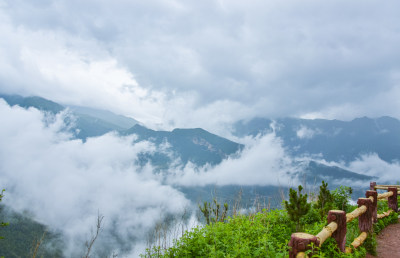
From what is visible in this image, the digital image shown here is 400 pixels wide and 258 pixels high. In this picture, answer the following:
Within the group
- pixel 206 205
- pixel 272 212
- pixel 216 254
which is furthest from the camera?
pixel 206 205

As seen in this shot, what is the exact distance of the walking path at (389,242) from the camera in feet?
14.3

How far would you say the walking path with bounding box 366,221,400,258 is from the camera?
14.3ft

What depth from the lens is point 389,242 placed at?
495cm

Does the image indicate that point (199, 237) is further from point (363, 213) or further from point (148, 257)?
point (363, 213)

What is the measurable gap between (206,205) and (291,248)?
20.0 ft

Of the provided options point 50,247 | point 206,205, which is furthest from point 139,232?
point 206,205

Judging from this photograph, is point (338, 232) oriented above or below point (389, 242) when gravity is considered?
above

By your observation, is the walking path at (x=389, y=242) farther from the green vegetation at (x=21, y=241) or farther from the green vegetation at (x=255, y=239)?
the green vegetation at (x=21, y=241)

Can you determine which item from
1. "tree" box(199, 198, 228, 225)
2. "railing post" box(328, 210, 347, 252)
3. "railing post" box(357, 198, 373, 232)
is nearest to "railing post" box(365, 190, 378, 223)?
"railing post" box(357, 198, 373, 232)

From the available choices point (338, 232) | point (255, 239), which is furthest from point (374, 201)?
point (255, 239)

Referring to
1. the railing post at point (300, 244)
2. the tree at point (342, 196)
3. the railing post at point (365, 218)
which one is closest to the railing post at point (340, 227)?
the railing post at point (300, 244)

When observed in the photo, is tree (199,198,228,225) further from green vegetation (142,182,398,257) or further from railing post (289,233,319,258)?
railing post (289,233,319,258)

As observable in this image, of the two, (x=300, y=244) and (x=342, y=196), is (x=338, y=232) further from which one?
(x=342, y=196)

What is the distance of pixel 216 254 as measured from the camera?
3.67 meters
